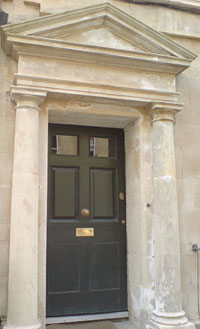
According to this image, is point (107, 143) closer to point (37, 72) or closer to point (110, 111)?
point (110, 111)

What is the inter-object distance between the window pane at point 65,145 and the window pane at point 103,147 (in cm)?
24

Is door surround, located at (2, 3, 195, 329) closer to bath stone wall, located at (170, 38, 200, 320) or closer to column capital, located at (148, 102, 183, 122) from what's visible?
column capital, located at (148, 102, 183, 122)

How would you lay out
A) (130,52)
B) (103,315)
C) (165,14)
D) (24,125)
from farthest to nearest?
1. (165,14)
2. (103,315)
3. (130,52)
4. (24,125)

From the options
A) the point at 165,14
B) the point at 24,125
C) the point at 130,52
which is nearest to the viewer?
the point at 24,125

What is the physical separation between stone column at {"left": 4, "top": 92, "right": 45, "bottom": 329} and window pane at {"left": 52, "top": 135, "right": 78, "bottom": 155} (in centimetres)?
69

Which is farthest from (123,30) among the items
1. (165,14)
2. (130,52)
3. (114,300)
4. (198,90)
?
(114,300)

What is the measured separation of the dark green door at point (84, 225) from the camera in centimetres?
388

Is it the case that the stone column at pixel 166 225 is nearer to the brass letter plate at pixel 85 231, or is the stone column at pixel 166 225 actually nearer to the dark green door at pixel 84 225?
the dark green door at pixel 84 225

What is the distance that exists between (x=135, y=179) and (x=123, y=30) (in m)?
1.73

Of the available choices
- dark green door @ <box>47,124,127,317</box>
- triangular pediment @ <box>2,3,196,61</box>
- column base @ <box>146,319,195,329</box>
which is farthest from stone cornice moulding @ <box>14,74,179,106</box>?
column base @ <box>146,319,195,329</box>

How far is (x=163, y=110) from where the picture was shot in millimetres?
3865

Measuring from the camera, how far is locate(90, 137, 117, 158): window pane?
430cm

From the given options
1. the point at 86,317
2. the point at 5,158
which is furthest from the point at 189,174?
the point at 5,158

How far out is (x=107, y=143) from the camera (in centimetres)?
437
